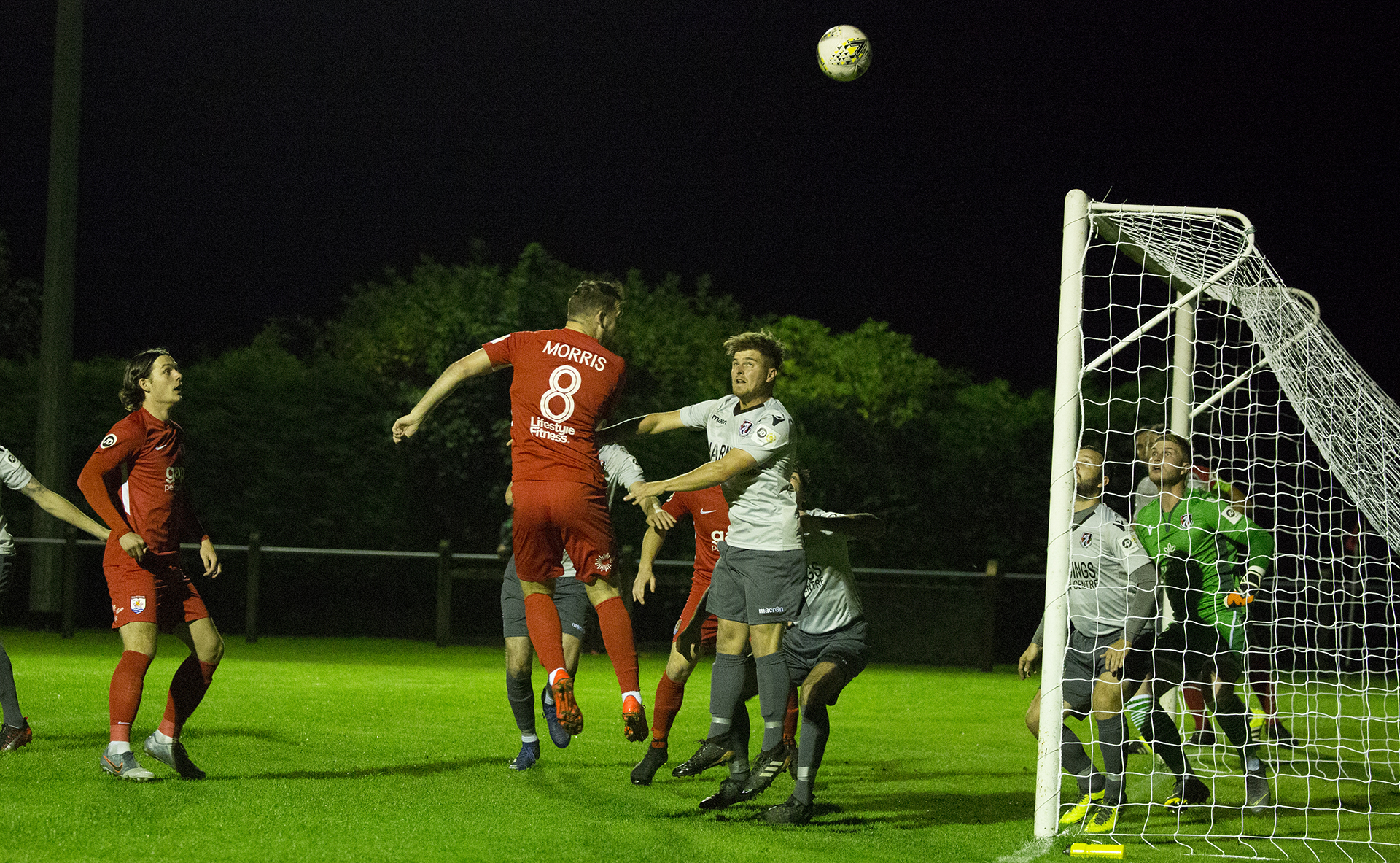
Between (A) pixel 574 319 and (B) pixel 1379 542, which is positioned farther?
(B) pixel 1379 542

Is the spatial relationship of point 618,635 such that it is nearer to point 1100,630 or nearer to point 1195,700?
point 1100,630

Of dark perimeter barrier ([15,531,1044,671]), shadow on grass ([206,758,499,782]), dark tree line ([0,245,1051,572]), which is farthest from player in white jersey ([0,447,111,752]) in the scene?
dark tree line ([0,245,1051,572])

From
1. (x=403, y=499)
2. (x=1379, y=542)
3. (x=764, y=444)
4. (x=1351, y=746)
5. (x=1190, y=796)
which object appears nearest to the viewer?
(x=764, y=444)

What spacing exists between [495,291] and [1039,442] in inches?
339

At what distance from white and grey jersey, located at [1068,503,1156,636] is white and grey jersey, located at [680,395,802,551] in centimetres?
144

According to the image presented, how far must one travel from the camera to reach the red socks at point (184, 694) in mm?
5957

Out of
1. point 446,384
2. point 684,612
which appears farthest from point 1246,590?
point 446,384

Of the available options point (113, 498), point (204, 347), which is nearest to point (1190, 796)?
point (113, 498)

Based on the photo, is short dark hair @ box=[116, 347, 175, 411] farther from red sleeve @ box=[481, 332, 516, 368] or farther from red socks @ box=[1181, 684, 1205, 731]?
red socks @ box=[1181, 684, 1205, 731]

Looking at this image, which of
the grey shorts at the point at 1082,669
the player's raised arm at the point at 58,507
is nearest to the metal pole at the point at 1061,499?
the grey shorts at the point at 1082,669

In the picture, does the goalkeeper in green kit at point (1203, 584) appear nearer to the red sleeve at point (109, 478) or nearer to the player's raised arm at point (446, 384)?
the player's raised arm at point (446, 384)

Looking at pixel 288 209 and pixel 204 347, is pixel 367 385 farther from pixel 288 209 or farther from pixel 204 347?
pixel 288 209

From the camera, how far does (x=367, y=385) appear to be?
686 inches

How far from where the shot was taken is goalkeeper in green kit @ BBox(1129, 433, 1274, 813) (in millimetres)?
6617
